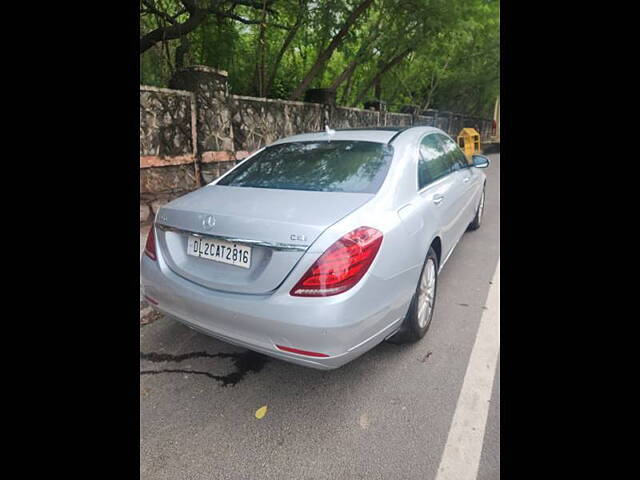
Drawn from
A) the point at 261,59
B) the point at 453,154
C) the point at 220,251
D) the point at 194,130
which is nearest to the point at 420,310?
the point at 220,251

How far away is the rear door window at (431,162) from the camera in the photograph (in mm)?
2893

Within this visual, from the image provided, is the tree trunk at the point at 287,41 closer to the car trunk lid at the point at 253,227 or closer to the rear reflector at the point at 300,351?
the car trunk lid at the point at 253,227

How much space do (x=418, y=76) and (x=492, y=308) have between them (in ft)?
49.9

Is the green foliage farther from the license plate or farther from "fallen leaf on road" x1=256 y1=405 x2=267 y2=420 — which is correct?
"fallen leaf on road" x1=256 y1=405 x2=267 y2=420

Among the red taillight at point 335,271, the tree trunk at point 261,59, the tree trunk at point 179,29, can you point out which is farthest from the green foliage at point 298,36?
the red taillight at point 335,271

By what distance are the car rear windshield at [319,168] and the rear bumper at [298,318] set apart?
0.73m

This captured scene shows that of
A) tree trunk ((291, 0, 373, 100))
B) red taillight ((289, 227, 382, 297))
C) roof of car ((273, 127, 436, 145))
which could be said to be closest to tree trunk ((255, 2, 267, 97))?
tree trunk ((291, 0, 373, 100))

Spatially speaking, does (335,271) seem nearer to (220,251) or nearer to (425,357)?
Answer: (220,251)

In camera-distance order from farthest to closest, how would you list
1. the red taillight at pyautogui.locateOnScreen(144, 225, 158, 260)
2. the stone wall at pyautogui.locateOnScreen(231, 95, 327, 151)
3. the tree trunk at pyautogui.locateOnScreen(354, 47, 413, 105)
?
the tree trunk at pyautogui.locateOnScreen(354, 47, 413, 105), the stone wall at pyautogui.locateOnScreen(231, 95, 327, 151), the red taillight at pyautogui.locateOnScreen(144, 225, 158, 260)

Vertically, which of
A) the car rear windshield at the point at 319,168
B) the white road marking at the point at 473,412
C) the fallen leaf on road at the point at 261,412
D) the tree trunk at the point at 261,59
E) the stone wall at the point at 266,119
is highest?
the tree trunk at the point at 261,59

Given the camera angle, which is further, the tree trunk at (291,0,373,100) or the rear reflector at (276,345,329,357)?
the tree trunk at (291,0,373,100)

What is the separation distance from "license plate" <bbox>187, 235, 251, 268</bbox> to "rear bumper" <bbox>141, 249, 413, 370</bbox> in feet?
0.55

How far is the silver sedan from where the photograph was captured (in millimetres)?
1849

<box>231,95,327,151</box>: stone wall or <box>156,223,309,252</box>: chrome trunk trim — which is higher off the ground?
<box>231,95,327,151</box>: stone wall
